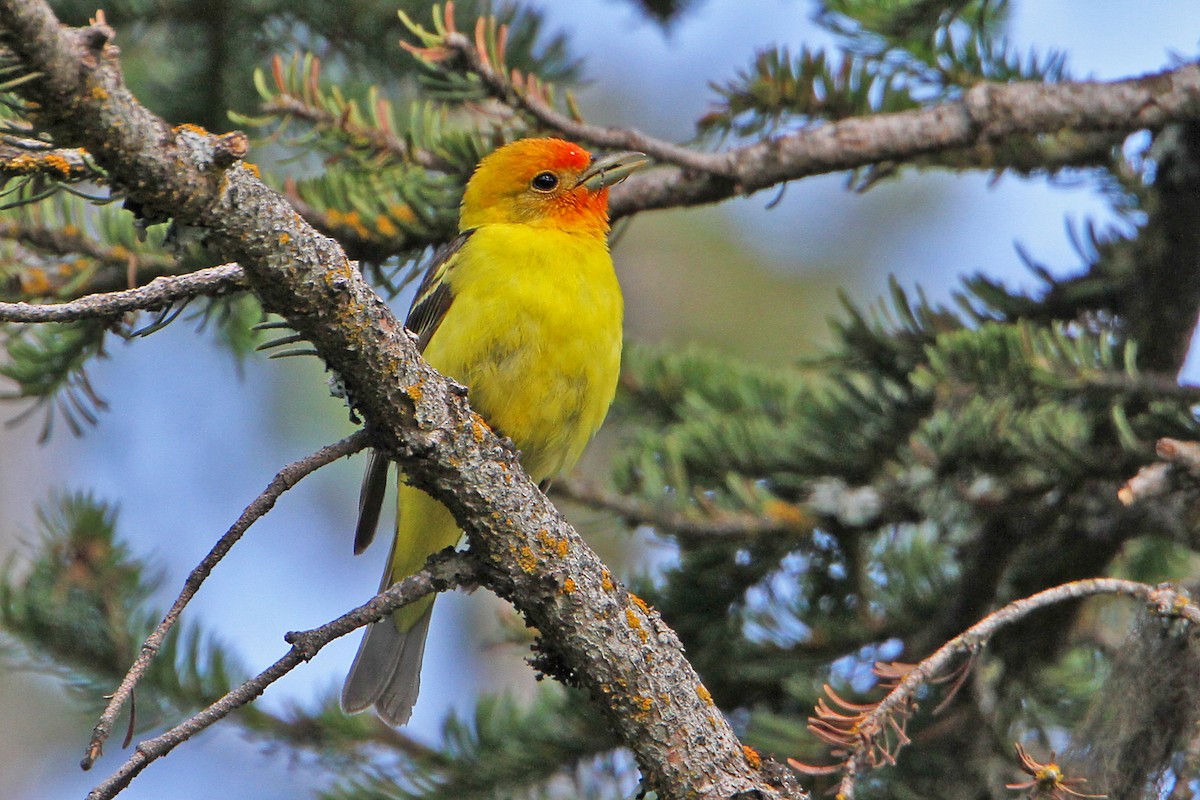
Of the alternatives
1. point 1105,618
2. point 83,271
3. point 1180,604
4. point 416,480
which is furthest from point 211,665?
point 1105,618

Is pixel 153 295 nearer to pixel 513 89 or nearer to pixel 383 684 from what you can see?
pixel 513 89

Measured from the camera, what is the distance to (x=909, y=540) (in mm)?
3713

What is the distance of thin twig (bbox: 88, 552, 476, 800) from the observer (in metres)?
1.86

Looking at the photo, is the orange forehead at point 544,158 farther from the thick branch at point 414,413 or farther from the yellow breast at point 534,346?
the thick branch at point 414,413

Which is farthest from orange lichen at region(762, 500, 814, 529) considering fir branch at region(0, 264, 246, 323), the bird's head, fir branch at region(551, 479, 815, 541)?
fir branch at region(0, 264, 246, 323)

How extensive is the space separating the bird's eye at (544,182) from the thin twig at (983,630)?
8.69ft

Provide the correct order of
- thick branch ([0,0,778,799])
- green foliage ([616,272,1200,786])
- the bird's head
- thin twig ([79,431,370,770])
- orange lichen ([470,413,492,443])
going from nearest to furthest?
thick branch ([0,0,778,799]), thin twig ([79,431,370,770]), orange lichen ([470,413,492,443]), green foliage ([616,272,1200,786]), the bird's head

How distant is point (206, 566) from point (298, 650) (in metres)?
0.26

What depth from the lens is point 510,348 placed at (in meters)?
3.59

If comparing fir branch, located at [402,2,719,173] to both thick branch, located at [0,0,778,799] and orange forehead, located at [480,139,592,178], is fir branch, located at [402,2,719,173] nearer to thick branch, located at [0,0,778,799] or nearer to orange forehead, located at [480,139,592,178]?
thick branch, located at [0,0,778,799]

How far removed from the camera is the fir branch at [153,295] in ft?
5.83

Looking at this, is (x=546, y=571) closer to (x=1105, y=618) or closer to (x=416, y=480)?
(x=416, y=480)

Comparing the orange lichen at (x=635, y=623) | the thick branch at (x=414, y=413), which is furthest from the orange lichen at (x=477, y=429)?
the orange lichen at (x=635, y=623)

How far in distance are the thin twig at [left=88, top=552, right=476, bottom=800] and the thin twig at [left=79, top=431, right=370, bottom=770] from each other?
9cm
